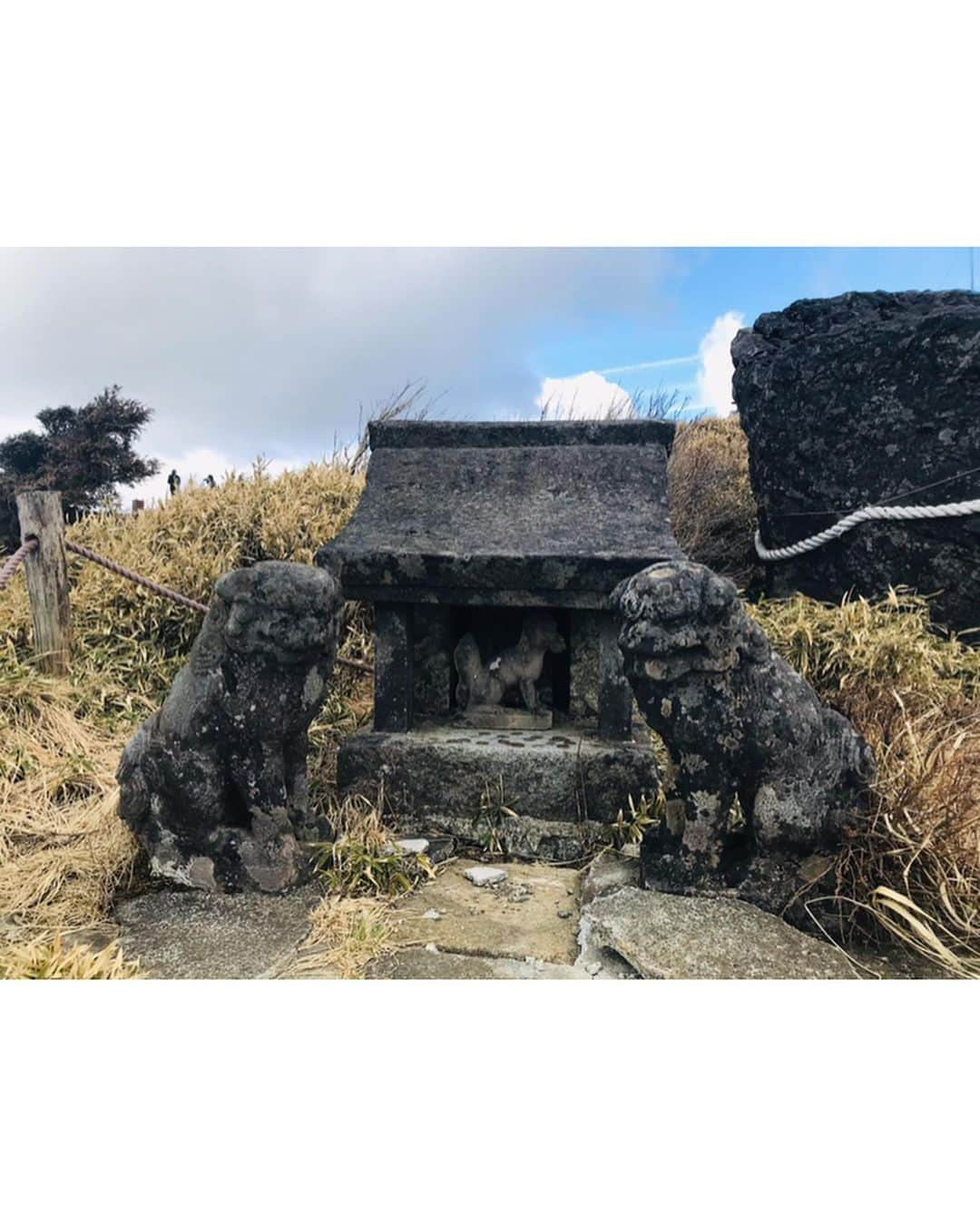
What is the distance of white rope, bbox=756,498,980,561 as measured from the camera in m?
3.62

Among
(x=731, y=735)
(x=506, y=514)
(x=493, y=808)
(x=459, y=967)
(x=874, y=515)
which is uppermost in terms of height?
(x=874, y=515)

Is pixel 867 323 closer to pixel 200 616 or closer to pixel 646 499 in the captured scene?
pixel 646 499

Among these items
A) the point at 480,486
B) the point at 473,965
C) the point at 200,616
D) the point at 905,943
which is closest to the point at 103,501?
the point at 200,616

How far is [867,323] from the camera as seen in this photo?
4203 millimetres

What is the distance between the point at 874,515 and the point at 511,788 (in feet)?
7.71

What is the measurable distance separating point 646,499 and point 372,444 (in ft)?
3.76

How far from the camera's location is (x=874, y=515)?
3.88m

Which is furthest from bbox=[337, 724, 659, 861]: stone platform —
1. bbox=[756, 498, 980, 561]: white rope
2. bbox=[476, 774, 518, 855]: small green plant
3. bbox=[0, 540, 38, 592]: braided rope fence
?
bbox=[756, 498, 980, 561]: white rope

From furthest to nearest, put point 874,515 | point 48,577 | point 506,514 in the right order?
point 48,577
point 874,515
point 506,514

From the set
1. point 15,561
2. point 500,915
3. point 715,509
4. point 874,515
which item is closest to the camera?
point 500,915

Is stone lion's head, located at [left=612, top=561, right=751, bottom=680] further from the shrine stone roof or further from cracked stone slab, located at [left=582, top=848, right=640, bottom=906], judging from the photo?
cracked stone slab, located at [left=582, top=848, right=640, bottom=906]

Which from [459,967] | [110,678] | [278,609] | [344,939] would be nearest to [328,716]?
[110,678]

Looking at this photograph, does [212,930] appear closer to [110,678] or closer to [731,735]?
[731,735]

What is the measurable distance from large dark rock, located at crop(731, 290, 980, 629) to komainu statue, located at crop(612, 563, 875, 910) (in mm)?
2236
